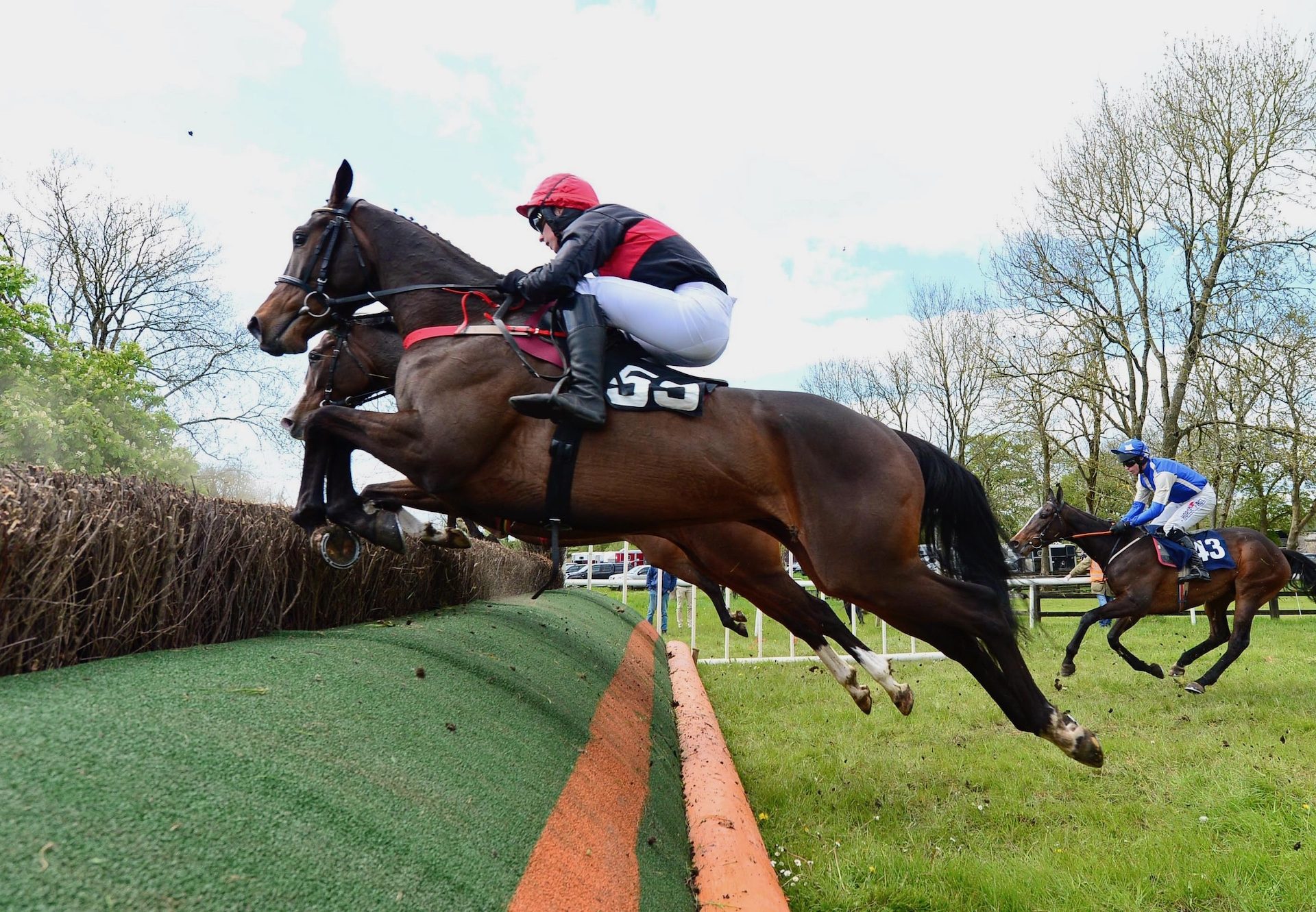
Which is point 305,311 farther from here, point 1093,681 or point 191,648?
point 1093,681

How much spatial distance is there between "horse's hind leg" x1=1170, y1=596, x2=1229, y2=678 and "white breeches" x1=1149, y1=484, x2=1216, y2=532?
1105 mm

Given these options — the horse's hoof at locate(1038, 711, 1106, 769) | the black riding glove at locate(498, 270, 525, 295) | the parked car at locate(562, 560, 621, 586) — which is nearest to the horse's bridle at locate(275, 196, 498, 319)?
the black riding glove at locate(498, 270, 525, 295)

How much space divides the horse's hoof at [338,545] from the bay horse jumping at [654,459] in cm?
12

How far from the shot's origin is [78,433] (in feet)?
62.3

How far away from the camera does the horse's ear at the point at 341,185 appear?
4.09 metres

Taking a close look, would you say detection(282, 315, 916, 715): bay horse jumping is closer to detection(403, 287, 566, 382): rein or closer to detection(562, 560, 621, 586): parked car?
detection(403, 287, 566, 382): rein

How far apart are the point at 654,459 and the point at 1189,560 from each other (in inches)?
306

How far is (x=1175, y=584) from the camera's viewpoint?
8867mm

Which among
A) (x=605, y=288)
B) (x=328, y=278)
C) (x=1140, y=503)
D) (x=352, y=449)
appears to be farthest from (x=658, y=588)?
(x=605, y=288)

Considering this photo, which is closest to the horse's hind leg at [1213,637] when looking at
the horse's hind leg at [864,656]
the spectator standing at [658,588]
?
the horse's hind leg at [864,656]

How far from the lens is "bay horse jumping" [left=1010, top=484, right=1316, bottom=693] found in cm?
866

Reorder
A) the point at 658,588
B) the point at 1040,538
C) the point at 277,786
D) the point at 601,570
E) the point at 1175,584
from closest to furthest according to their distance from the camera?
the point at 277,786
the point at 1175,584
the point at 1040,538
the point at 658,588
the point at 601,570

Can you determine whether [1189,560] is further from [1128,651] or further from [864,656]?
[864,656]

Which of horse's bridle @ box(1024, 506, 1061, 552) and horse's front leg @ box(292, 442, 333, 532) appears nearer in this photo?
horse's front leg @ box(292, 442, 333, 532)
